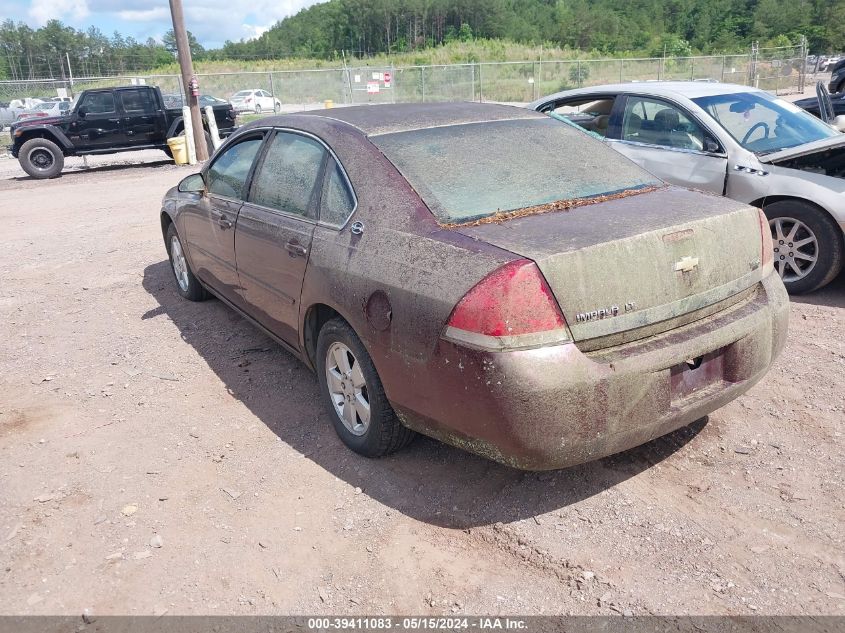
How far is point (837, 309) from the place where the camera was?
5195mm

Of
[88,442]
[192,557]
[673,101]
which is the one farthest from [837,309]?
[88,442]

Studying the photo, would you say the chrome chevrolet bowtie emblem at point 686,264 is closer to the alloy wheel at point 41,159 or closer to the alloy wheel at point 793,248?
the alloy wheel at point 793,248

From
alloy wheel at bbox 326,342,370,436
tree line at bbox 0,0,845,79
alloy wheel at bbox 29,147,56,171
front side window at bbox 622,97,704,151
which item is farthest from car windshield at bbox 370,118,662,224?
tree line at bbox 0,0,845,79

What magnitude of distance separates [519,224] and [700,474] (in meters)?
1.44

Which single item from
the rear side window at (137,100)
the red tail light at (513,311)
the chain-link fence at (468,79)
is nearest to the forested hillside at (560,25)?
the chain-link fence at (468,79)

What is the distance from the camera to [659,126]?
21.0 feet

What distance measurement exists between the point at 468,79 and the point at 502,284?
3312cm

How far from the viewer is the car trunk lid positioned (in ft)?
8.64

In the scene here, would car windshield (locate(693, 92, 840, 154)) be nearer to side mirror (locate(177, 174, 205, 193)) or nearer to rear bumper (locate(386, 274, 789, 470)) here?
rear bumper (locate(386, 274, 789, 470))

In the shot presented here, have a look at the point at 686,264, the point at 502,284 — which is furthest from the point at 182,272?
the point at 686,264

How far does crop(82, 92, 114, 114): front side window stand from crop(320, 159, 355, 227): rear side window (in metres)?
14.7

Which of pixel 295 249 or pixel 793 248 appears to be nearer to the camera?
pixel 295 249

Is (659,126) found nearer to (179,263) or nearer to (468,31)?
(179,263)

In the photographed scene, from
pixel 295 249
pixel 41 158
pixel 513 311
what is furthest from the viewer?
pixel 41 158
